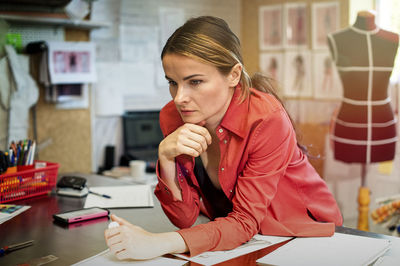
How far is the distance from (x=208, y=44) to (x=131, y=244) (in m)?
0.50

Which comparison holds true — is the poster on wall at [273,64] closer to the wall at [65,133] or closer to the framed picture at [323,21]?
the framed picture at [323,21]

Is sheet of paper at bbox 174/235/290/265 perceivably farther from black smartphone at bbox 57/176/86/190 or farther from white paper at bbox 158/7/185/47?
white paper at bbox 158/7/185/47

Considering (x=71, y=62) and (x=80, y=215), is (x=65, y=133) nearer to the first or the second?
(x=71, y=62)

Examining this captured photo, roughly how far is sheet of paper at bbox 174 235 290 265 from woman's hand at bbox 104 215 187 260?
0.03m

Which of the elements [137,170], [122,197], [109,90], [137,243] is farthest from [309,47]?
[137,243]

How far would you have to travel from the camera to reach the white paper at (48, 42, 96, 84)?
8.36ft

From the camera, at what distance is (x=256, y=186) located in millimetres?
1061

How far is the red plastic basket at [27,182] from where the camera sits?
146 cm

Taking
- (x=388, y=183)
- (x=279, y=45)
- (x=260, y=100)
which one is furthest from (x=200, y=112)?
(x=279, y=45)

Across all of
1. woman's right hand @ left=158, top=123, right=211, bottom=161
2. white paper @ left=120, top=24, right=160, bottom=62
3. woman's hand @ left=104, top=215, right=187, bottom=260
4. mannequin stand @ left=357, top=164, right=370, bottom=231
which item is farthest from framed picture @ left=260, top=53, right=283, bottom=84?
woman's hand @ left=104, top=215, right=187, bottom=260

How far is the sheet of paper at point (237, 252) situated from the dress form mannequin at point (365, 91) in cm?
155

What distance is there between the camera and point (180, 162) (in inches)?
47.6

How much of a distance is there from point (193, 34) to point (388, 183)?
7.74 feet

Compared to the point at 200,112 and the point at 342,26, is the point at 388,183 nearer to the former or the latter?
the point at 342,26
